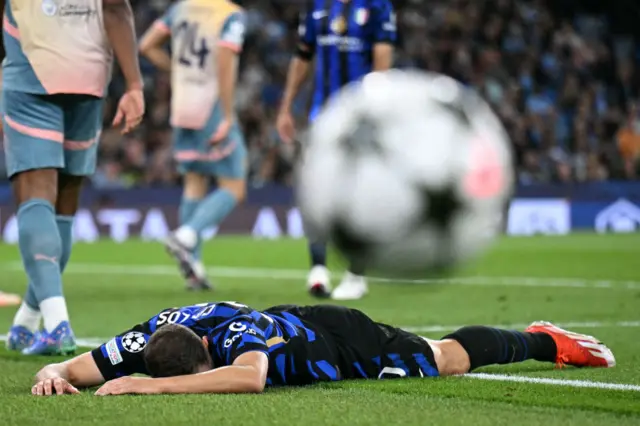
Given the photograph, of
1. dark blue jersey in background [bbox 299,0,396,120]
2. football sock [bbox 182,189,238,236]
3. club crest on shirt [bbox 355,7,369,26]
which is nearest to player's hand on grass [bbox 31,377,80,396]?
dark blue jersey in background [bbox 299,0,396,120]

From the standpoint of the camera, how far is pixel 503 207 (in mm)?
2893

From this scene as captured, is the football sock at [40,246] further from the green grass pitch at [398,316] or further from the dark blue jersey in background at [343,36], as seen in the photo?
the dark blue jersey in background at [343,36]

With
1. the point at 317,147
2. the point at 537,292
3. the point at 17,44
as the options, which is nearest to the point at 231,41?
the point at 537,292

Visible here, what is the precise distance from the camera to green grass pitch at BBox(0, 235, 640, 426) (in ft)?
12.9

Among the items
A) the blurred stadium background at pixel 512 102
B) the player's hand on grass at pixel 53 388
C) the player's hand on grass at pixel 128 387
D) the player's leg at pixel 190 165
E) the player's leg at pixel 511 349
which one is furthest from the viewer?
the blurred stadium background at pixel 512 102

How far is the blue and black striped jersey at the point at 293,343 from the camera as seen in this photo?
443cm

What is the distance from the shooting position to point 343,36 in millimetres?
8508

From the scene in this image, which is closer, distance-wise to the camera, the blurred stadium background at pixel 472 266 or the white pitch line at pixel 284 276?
the blurred stadium background at pixel 472 266

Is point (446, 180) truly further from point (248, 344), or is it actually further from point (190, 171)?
point (190, 171)

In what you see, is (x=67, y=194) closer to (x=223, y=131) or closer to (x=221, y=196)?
(x=221, y=196)

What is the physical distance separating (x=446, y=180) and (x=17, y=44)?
11.1 feet

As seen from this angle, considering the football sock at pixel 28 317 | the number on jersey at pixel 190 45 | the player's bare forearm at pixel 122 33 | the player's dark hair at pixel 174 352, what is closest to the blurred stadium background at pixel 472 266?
the player's dark hair at pixel 174 352

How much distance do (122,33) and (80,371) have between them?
1.86 m

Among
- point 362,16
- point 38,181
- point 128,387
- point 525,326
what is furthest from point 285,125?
point 128,387
